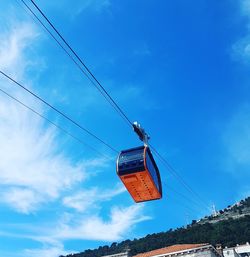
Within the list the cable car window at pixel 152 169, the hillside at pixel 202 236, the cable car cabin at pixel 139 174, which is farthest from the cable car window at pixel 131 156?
the hillside at pixel 202 236

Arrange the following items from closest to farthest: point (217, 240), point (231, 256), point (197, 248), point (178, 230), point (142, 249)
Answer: point (197, 248) < point (231, 256) < point (217, 240) < point (142, 249) < point (178, 230)

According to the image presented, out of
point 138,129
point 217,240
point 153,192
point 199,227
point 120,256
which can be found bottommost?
point 153,192

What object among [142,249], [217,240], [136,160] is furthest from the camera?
[142,249]

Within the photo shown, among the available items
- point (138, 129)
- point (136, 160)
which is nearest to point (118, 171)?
point (136, 160)

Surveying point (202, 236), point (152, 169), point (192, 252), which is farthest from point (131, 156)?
point (202, 236)

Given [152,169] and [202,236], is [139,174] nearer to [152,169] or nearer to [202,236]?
[152,169]

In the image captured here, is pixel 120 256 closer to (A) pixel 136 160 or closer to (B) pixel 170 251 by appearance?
(B) pixel 170 251

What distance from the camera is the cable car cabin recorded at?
66.9 feet

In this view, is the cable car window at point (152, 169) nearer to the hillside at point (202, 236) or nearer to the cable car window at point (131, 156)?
the cable car window at point (131, 156)

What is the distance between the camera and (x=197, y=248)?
→ 5972cm

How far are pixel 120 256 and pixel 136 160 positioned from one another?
7164 cm

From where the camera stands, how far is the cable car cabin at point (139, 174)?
66.9 feet

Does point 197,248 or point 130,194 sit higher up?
point 197,248

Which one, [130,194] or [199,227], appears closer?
[130,194]
